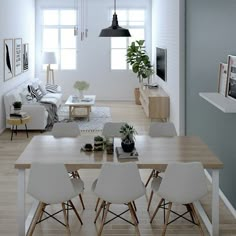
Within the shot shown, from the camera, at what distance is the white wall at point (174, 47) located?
7.65 meters

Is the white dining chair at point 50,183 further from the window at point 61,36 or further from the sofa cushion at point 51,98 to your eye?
the window at point 61,36

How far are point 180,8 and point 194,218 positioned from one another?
14.0 feet

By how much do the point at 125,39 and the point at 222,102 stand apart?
382 inches

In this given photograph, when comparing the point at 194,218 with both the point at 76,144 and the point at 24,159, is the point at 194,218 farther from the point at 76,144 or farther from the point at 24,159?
the point at 24,159

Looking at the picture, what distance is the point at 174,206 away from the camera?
4992 mm

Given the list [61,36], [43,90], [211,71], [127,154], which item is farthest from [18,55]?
[127,154]

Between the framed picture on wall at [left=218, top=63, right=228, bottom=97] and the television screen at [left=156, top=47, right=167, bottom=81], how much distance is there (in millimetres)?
5204

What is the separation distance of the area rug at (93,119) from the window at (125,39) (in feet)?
→ 6.65

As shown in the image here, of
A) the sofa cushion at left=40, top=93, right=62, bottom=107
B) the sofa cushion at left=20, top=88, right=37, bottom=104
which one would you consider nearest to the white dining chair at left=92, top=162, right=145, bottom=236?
the sofa cushion at left=20, top=88, right=37, bottom=104

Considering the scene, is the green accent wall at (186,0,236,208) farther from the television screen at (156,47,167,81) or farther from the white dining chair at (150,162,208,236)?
the television screen at (156,47,167,81)

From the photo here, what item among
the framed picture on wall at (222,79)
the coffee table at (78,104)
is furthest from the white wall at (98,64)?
the framed picture on wall at (222,79)

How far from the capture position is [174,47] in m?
8.66

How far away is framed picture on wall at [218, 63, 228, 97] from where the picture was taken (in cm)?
477

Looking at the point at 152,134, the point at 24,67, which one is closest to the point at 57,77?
the point at 24,67
